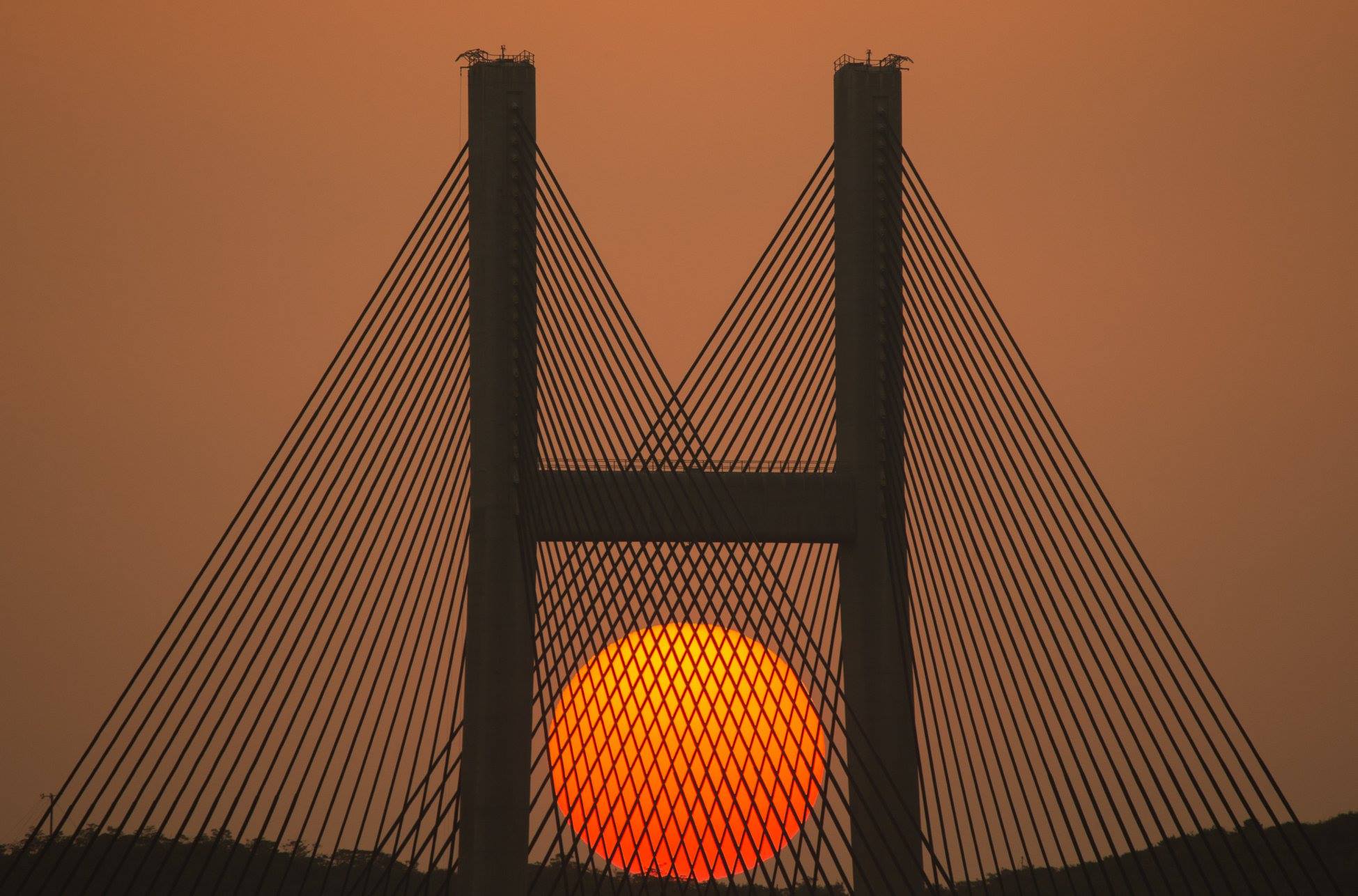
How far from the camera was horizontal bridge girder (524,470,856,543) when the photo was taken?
19.1m

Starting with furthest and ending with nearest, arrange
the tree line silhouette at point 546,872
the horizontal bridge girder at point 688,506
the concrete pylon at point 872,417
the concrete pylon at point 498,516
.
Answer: the tree line silhouette at point 546,872 → the concrete pylon at point 872,417 → the horizontal bridge girder at point 688,506 → the concrete pylon at point 498,516

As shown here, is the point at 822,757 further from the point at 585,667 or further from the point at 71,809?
the point at 71,809

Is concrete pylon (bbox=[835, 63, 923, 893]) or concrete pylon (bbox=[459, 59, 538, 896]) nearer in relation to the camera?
concrete pylon (bbox=[459, 59, 538, 896])

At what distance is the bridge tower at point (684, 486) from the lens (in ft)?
60.3

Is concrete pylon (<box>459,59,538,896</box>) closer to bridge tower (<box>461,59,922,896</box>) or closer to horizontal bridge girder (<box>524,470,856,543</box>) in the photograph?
bridge tower (<box>461,59,922,896</box>)

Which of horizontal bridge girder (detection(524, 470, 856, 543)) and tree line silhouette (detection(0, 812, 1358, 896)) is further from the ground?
tree line silhouette (detection(0, 812, 1358, 896))

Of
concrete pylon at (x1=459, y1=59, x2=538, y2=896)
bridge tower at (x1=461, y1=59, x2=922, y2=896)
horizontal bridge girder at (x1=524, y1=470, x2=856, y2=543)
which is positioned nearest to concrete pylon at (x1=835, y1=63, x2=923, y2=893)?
bridge tower at (x1=461, y1=59, x2=922, y2=896)

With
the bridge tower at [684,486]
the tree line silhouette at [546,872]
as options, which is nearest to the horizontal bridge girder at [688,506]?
the bridge tower at [684,486]

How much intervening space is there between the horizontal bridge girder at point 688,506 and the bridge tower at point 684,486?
2 cm

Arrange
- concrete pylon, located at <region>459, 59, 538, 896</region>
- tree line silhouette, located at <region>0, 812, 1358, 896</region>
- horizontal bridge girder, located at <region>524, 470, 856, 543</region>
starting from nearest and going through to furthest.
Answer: concrete pylon, located at <region>459, 59, 538, 896</region>
horizontal bridge girder, located at <region>524, 470, 856, 543</region>
tree line silhouette, located at <region>0, 812, 1358, 896</region>

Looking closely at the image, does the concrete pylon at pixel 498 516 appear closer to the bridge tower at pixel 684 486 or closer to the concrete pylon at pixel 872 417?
the bridge tower at pixel 684 486

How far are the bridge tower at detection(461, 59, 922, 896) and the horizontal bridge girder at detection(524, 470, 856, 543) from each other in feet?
0.08

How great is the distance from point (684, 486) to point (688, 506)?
297mm

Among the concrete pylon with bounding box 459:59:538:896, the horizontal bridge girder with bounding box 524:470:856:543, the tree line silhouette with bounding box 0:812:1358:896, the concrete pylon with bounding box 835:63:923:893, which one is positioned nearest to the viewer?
the concrete pylon with bounding box 459:59:538:896
